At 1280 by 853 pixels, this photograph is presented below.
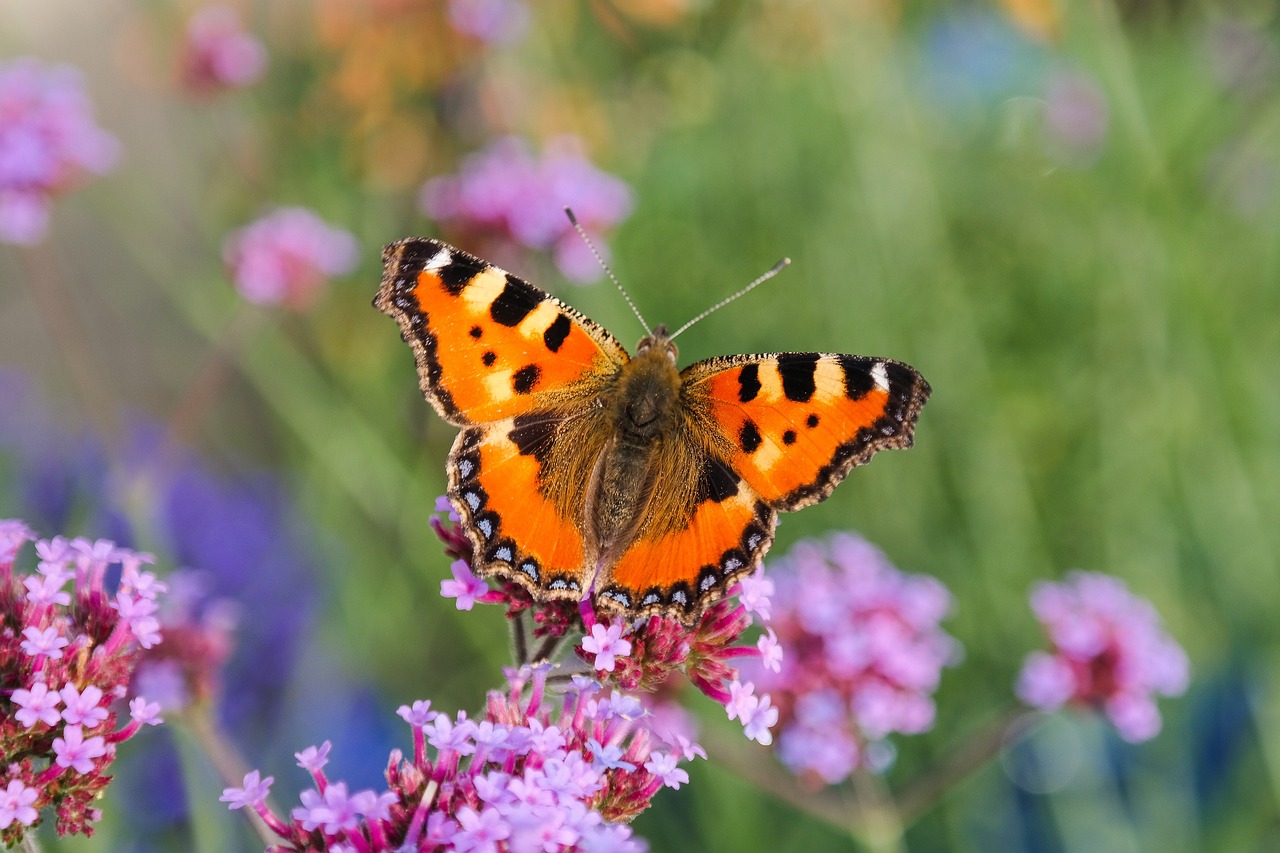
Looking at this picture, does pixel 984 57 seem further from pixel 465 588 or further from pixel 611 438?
pixel 465 588

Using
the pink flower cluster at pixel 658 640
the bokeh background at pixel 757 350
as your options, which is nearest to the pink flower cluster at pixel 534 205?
the bokeh background at pixel 757 350

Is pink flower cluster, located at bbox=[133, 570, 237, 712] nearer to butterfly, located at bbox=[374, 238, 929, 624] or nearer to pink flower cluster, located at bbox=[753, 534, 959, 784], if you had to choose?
butterfly, located at bbox=[374, 238, 929, 624]

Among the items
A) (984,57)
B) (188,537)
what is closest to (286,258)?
Result: (188,537)

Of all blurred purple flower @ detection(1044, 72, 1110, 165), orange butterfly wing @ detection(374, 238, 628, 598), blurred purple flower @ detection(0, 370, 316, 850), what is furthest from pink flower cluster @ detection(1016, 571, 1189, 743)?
blurred purple flower @ detection(1044, 72, 1110, 165)

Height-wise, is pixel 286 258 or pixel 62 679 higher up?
pixel 286 258

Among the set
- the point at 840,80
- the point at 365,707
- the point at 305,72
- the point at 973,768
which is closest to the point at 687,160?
the point at 840,80

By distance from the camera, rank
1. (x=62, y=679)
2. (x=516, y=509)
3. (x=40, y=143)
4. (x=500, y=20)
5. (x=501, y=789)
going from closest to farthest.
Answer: (x=501, y=789) → (x=62, y=679) → (x=516, y=509) → (x=40, y=143) → (x=500, y=20)

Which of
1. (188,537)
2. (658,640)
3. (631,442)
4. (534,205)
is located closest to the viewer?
(658,640)
